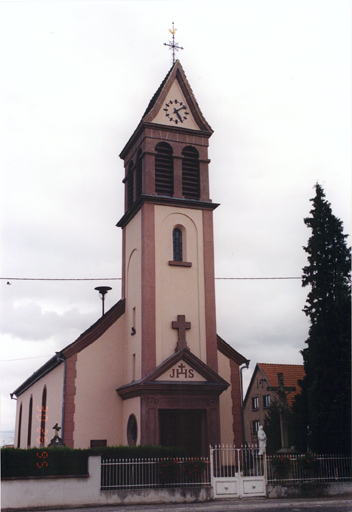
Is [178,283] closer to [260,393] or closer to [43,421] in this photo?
[43,421]

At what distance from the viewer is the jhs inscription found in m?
21.9

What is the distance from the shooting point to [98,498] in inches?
658

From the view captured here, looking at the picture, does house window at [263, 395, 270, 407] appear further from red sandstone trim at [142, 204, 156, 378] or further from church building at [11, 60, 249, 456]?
red sandstone trim at [142, 204, 156, 378]

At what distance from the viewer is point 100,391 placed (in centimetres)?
2339

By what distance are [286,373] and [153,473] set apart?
96.2ft

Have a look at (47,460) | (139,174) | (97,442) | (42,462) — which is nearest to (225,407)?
(97,442)

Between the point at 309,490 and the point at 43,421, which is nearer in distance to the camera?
the point at 309,490

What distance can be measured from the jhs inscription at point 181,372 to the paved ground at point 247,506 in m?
5.40

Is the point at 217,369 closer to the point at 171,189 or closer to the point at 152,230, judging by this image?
the point at 152,230

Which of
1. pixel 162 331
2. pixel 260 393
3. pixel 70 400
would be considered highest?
pixel 162 331

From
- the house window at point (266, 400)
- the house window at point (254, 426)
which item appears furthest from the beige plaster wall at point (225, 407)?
the house window at point (254, 426)

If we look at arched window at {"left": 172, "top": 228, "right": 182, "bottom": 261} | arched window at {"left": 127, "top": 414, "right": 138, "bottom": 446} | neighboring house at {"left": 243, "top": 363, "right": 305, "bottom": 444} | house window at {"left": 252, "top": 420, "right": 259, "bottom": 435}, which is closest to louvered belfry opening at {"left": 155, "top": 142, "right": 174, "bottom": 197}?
arched window at {"left": 172, "top": 228, "right": 182, "bottom": 261}

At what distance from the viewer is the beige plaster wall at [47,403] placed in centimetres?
2535

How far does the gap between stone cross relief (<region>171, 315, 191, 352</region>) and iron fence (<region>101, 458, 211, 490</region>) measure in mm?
5344
